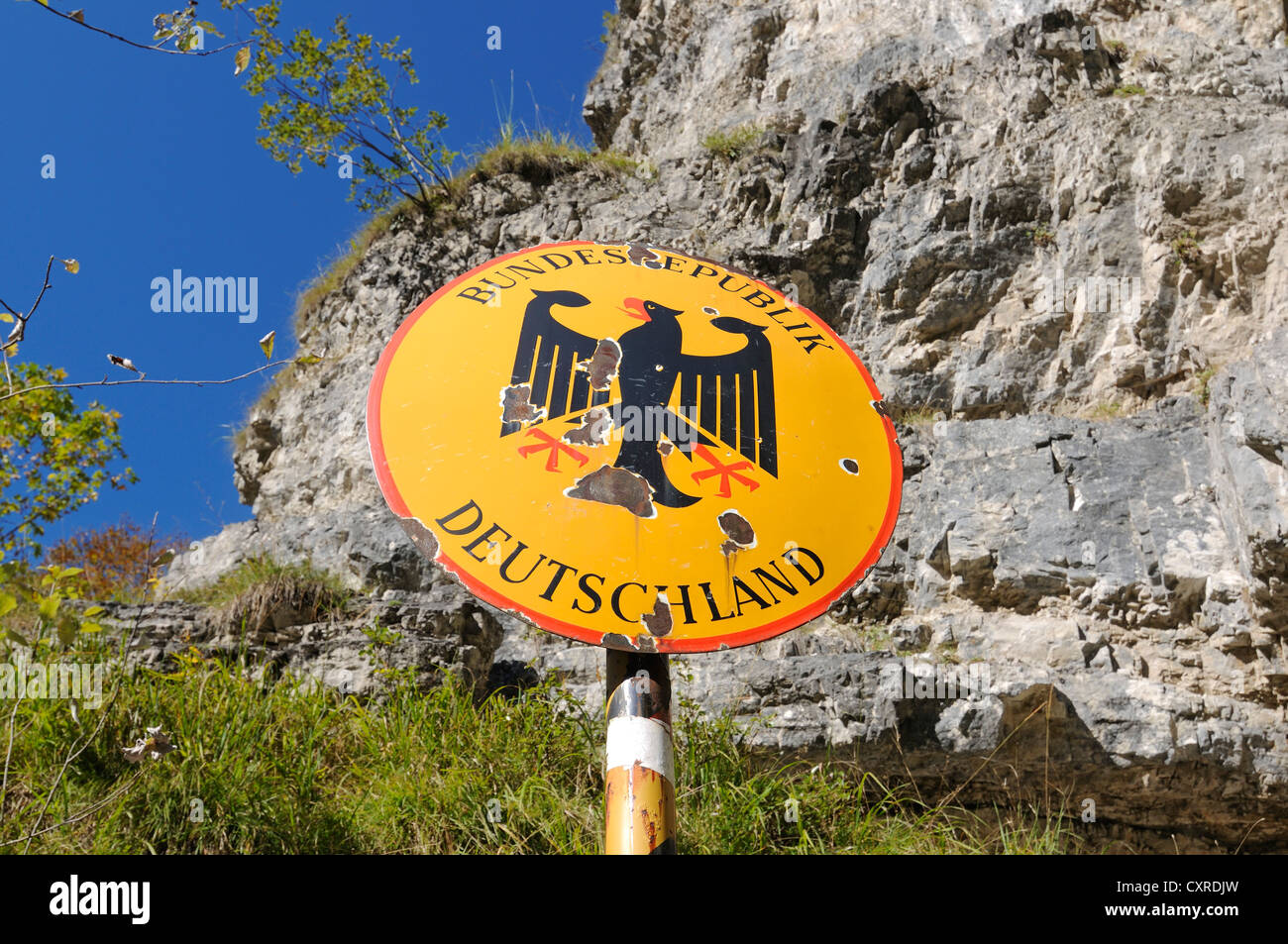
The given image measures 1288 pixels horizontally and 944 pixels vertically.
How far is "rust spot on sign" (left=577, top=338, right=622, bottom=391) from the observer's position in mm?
3031

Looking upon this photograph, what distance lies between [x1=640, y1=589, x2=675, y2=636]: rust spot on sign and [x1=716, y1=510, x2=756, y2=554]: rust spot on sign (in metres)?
0.24

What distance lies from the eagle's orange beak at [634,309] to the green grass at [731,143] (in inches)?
269

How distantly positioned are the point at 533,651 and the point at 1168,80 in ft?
22.9

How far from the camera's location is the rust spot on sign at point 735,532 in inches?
109

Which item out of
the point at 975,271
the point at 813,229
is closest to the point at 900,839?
the point at 975,271

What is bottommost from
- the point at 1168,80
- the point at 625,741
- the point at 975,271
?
the point at 625,741

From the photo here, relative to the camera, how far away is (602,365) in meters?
3.08

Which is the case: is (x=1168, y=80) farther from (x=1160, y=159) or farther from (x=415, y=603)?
(x=415, y=603)

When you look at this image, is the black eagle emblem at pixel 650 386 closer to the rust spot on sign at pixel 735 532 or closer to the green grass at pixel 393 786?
the rust spot on sign at pixel 735 532

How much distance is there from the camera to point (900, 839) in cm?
462

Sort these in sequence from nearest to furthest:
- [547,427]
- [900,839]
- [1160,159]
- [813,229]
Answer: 1. [547,427]
2. [900,839]
3. [1160,159]
4. [813,229]

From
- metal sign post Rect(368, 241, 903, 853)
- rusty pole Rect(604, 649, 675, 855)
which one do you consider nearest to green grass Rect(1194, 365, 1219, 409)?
metal sign post Rect(368, 241, 903, 853)

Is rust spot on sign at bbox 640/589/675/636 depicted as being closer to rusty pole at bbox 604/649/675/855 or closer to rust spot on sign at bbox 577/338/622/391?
rusty pole at bbox 604/649/675/855
